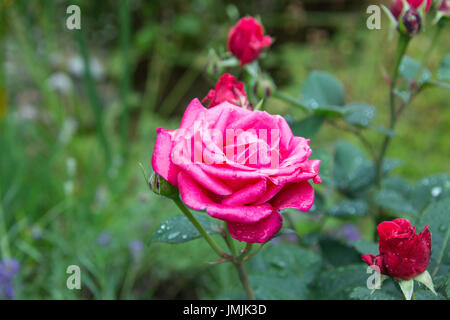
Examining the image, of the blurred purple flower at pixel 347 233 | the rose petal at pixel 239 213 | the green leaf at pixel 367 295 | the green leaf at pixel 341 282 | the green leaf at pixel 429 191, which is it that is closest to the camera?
the rose petal at pixel 239 213

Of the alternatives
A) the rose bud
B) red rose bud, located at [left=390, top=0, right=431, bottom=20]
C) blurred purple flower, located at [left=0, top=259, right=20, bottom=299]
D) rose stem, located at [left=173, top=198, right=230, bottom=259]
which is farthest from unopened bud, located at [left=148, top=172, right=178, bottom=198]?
blurred purple flower, located at [left=0, top=259, right=20, bottom=299]

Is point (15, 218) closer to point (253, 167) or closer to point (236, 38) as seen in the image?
point (236, 38)

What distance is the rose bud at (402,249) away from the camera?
38 centimetres

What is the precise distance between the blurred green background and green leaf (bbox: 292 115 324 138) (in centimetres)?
12

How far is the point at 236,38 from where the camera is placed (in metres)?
0.63

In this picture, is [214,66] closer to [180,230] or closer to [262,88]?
[262,88]

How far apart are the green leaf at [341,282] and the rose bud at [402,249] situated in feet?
0.52

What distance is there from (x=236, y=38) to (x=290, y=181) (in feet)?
1.11

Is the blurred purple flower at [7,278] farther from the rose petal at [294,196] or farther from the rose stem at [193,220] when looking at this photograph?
the rose petal at [294,196]

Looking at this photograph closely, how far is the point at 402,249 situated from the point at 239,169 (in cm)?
16

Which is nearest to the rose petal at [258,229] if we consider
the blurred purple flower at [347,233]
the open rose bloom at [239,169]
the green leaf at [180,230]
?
the open rose bloom at [239,169]

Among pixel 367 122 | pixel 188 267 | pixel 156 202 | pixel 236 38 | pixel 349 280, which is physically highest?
pixel 236 38

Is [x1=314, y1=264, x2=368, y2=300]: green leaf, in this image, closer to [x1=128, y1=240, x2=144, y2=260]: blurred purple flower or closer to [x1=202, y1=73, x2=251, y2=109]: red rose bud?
[x1=202, y1=73, x2=251, y2=109]: red rose bud
